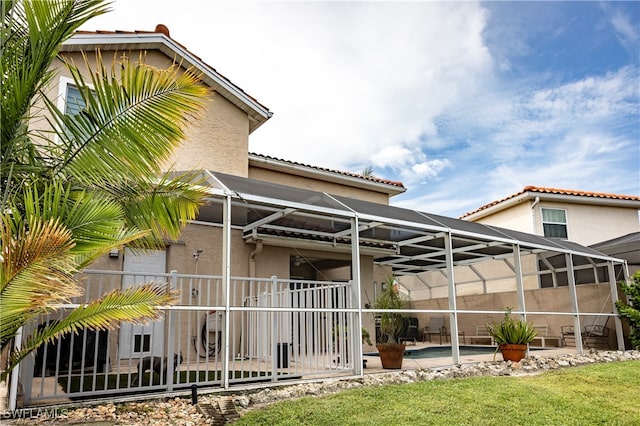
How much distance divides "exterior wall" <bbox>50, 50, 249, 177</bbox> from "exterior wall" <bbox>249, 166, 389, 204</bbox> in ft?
4.74

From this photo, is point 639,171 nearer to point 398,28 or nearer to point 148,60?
point 398,28

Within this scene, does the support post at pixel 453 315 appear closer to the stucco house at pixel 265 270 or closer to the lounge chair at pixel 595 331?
the stucco house at pixel 265 270

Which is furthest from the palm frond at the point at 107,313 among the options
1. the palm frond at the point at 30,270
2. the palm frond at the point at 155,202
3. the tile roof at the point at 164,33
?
the tile roof at the point at 164,33

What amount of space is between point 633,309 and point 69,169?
15452 mm

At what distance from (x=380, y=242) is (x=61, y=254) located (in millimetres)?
11705

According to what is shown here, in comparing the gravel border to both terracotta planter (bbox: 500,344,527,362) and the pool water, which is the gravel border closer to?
terracotta planter (bbox: 500,344,527,362)

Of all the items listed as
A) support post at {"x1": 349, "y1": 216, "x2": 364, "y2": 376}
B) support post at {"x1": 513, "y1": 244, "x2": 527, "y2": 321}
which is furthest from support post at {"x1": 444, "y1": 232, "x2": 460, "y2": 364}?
support post at {"x1": 349, "y1": 216, "x2": 364, "y2": 376}

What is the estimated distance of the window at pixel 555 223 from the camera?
20.1 m

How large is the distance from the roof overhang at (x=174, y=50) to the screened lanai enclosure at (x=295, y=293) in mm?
3468

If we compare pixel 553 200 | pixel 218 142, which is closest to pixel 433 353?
pixel 218 142

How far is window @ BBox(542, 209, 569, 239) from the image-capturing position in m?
20.1

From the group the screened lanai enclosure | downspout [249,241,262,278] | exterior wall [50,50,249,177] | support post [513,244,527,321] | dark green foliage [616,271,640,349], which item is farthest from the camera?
dark green foliage [616,271,640,349]

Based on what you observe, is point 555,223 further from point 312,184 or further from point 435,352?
point 312,184

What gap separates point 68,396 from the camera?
235 inches
